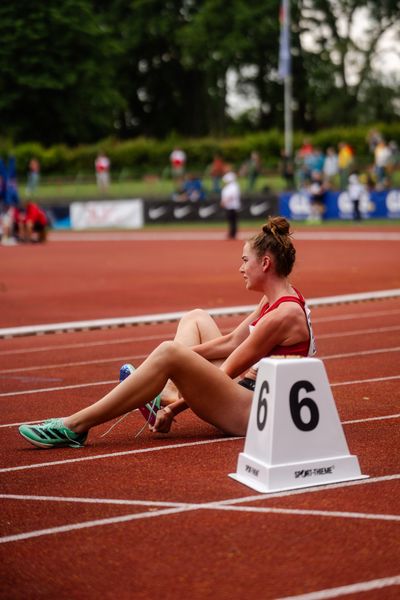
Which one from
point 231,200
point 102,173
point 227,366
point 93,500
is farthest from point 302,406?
point 102,173

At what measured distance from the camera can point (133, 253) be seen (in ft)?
91.6

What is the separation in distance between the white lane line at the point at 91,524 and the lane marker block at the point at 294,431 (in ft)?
1.59

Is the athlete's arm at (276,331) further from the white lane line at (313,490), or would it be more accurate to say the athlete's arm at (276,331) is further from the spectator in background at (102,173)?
the spectator in background at (102,173)

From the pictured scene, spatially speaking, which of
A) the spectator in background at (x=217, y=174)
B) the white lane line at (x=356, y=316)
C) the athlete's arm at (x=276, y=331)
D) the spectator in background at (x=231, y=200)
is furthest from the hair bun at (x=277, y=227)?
the spectator in background at (x=217, y=174)

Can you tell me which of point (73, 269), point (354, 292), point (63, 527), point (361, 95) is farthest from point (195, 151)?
point (63, 527)

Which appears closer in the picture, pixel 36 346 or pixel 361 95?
pixel 36 346

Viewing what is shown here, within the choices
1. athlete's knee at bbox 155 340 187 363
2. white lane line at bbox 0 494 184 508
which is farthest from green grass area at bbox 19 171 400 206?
white lane line at bbox 0 494 184 508

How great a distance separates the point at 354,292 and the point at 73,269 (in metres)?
8.36

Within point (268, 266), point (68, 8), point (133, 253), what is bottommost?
point (133, 253)

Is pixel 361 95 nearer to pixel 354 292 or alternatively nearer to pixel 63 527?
pixel 354 292

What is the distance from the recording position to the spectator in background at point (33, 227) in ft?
110

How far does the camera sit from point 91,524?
507 centimetres

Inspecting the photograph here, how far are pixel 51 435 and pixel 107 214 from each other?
1373 inches

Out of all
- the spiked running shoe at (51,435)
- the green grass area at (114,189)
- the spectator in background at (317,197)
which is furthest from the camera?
the green grass area at (114,189)
